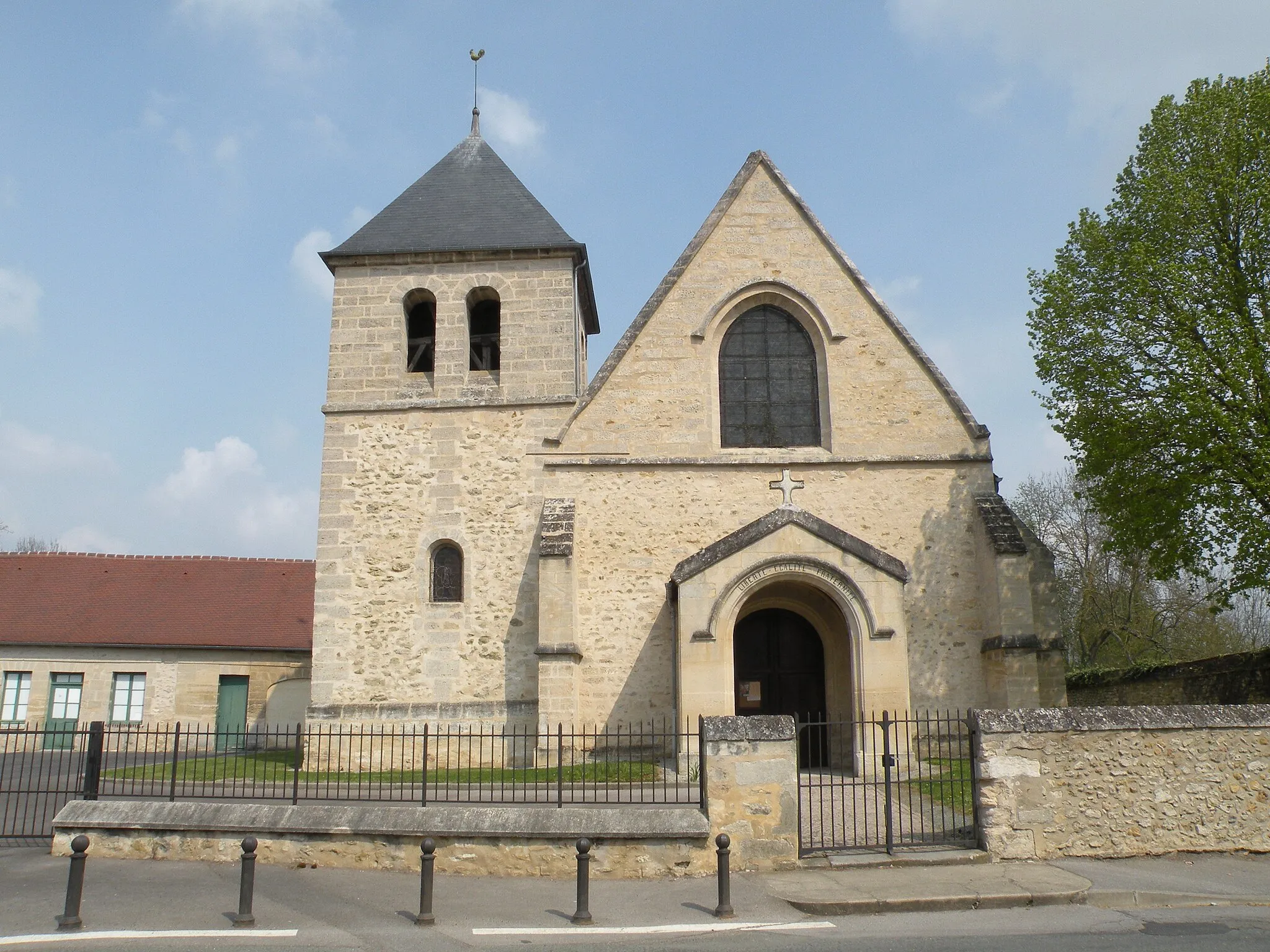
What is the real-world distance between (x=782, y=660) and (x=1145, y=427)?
20.8 feet

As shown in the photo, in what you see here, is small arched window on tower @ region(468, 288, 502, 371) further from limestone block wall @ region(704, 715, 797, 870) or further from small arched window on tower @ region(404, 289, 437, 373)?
limestone block wall @ region(704, 715, 797, 870)

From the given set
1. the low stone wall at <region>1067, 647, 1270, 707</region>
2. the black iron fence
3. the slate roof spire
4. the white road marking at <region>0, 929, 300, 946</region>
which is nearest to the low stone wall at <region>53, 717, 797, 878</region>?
the black iron fence

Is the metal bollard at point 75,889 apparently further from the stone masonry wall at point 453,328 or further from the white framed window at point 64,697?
the white framed window at point 64,697

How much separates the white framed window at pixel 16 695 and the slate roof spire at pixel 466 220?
51.9 ft

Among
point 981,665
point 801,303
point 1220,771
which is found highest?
Result: point 801,303

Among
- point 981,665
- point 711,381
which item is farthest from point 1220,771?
point 711,381

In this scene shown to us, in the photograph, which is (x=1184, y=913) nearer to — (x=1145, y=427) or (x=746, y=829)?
(x=746, y=829)

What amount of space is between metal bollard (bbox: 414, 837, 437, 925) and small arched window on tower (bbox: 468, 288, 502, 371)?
11.1 m

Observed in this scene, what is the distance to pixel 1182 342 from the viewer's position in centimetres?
1449

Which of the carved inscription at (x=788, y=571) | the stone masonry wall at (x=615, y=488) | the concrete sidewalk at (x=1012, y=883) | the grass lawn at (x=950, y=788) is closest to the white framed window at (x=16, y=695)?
the stone masonry wall at (x=615, y=488)

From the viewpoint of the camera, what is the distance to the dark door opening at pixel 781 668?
49.7 feet

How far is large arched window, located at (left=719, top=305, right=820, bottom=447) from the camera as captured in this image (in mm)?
16312

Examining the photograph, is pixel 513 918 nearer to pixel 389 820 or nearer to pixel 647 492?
pixel 389 820

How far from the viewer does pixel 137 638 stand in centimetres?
2611
